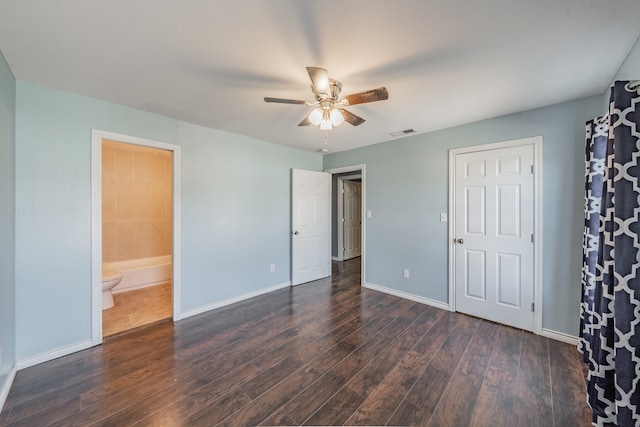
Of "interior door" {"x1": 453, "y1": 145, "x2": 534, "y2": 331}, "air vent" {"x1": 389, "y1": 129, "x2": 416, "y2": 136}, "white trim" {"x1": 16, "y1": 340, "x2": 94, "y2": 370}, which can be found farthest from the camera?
"air vent" {"x1": 389, "y1": 129, "x2": 416, "y2": 136}

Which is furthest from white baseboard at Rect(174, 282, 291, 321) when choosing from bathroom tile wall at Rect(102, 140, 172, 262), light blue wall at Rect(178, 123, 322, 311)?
bathroom tile wall at Rect(102, 140, 172, 262)

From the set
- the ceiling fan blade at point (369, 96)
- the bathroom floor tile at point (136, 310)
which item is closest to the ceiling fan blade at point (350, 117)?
the ceiling fan blade at point (369, 96)

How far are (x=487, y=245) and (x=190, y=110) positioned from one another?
3646 mm

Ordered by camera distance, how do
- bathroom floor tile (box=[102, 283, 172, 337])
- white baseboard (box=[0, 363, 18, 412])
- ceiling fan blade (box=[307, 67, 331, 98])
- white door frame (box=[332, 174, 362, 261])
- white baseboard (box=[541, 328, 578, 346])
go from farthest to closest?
white door frame (box=[332, 174, 362, 261]) < bathroom floor tile (box=[102, 283, 172, 337]) < white baseboard (box=[541, 328, 578, 346]) < white baseboard (box=[0, 363, 18, 412]) < ceiling fan blade (box=[307, 67, 331, 98])

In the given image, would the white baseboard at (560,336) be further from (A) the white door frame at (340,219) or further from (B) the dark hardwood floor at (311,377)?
(A) the white door frame at (340,219)

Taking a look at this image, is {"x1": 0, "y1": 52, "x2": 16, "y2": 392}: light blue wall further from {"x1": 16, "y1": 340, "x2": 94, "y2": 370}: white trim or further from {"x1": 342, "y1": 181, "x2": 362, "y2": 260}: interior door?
{"x1": 342, "y1": 181, "x2": 362, "y2": 260}: interior door

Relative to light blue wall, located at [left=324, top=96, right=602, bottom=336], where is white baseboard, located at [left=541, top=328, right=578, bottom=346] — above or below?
below

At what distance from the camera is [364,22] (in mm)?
1407

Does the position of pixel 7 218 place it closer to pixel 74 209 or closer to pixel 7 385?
pixel 74 209

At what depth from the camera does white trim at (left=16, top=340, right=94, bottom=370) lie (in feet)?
6.70

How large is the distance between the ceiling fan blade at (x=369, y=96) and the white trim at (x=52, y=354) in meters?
3.20

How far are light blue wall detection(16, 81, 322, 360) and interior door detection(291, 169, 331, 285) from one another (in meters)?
1.04

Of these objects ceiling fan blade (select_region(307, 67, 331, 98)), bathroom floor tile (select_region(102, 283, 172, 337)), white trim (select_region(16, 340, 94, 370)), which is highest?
ceiling fan blade (select_region(307, 67, 331, 98))

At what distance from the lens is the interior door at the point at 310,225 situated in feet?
13.8
